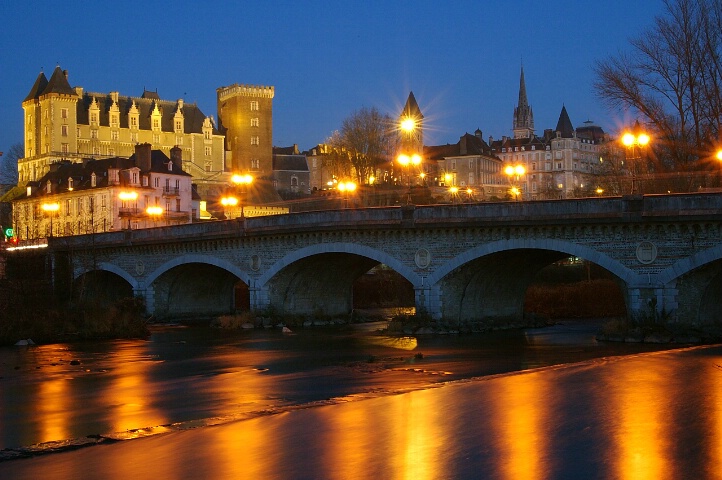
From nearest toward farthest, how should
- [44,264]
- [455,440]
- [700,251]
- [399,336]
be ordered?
[455,440], [700,251], [399,336], [44,264]

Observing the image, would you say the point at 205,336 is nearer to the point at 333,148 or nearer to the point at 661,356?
the point at 661,356

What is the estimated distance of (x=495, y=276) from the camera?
38.2 m

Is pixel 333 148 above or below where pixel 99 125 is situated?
below

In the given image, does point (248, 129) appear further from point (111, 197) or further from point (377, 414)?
point (377, 414)

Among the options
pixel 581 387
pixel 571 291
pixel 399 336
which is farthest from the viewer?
pixel 571 291

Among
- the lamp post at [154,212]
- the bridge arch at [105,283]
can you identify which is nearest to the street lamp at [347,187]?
the bridge arch at [105,283]

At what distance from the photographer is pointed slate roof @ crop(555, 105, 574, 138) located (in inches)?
6742

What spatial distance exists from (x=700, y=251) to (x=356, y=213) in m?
14.5

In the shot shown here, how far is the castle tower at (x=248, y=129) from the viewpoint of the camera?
12875cm

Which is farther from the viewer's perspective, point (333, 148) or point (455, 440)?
point (333, 148)

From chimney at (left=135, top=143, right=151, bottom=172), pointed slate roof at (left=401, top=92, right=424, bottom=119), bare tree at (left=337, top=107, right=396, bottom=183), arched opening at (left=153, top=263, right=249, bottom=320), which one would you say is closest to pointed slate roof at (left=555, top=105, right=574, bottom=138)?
pointed slate roof at (left=401, top=92, right=424, bottom=119)

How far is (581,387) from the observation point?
1872cm

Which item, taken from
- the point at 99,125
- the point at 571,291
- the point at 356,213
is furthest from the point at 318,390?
the point at 99,125

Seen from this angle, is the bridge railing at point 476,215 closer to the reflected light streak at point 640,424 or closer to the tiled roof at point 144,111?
the reflected light streak at point 640,424
